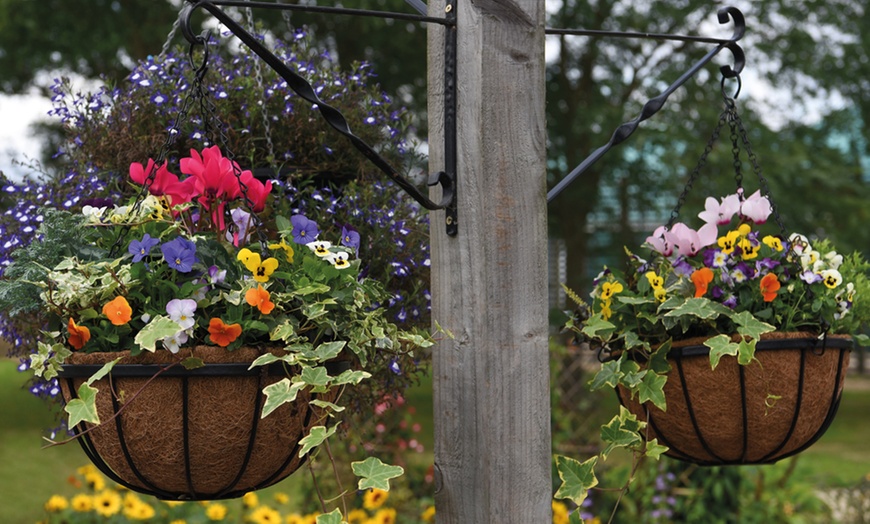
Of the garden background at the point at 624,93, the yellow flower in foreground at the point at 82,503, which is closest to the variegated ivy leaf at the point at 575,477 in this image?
the yellow flower in foreground at the point at 82,503

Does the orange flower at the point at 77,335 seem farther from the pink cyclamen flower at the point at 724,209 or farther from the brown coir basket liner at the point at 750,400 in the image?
the pink cyclamen flower at the point at 724,209

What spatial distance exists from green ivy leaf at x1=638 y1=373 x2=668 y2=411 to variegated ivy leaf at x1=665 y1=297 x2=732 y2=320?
0.13 m

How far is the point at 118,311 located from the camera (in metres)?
1.35

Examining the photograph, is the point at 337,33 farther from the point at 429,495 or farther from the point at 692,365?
the point at 692,365

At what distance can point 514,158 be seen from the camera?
1.58 m

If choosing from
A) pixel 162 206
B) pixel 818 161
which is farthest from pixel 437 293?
pixel 818 161

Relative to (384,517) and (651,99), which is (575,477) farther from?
(384,517)

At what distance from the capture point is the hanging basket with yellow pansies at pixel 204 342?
1.35 meters

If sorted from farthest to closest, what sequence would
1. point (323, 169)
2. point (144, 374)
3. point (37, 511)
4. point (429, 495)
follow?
point (37, 511) → point (429, 495) → point (323, 169) → point (144, 374)

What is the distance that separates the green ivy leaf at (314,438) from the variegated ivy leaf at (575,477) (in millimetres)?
486

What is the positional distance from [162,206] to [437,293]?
523mm

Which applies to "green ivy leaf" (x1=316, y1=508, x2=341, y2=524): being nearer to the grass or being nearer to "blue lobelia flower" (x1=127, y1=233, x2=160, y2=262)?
"blue lobelia flower" (x1=127, y1=233, x2=160, y2=262)

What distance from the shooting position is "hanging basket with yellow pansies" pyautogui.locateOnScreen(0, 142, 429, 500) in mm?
1354

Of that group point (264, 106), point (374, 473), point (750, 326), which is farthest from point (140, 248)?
point (750, 326)
